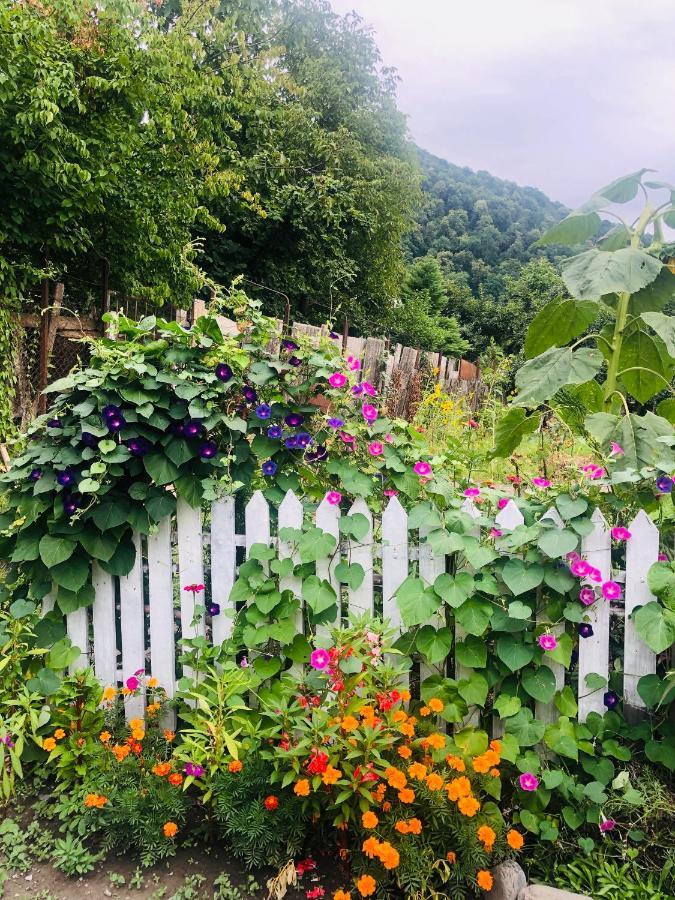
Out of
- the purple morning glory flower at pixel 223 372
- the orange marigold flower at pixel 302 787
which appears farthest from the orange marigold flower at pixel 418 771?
the purple morning glory flower at pixel 223 372

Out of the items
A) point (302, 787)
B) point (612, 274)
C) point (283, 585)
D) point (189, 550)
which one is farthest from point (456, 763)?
point (612, 274)

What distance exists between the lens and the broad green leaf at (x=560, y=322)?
7.70 feet

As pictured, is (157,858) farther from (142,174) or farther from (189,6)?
(189,6)

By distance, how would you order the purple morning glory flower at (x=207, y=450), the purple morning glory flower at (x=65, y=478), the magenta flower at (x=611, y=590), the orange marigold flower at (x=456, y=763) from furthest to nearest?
the purple morning glory flower at (x=207, y=450) < the purple morning glory flower at (x=65, y=478) < the magenta flower at (x=611, y=590) < the orange marigold flower at (x=456, y=763)

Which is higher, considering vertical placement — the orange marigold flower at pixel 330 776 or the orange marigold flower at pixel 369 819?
the orange marigold flower at pixel 330 776

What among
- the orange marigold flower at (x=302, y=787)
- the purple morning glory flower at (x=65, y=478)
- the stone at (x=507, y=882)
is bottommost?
the stone at (x=507, y=882)

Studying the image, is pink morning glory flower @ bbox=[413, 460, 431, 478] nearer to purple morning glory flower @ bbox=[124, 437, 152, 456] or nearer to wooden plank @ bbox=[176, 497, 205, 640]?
wooden plank @ bbox=[176, 497, 205, 640]

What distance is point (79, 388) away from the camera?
217cm

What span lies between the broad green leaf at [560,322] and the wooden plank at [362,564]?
976 mm

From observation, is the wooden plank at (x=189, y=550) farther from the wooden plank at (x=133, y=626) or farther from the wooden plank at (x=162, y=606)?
the wooden plank at (x=133, y=626)

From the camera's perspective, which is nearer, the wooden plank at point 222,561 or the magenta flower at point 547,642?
the magenta flower at point 547,642

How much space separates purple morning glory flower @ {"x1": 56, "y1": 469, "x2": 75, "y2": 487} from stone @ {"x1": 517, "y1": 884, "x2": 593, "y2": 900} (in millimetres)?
1880

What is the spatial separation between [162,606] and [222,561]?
0.30 meters

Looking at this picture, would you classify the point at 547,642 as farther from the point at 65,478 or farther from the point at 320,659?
the point at 65,478
